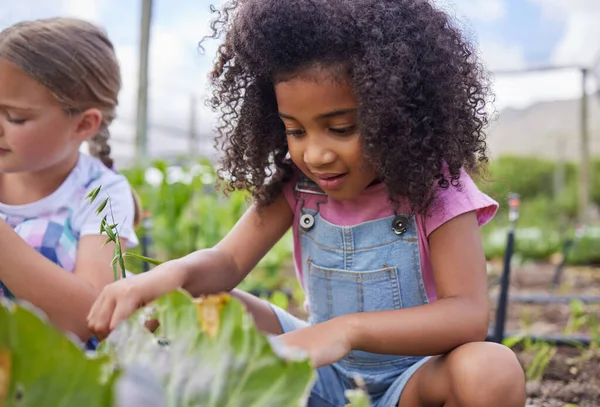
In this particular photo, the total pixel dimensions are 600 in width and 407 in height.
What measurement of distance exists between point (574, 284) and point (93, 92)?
4.31 m

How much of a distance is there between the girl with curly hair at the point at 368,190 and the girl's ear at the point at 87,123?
0.84ft

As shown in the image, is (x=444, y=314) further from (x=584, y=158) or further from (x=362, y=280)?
(x=584, y=158)

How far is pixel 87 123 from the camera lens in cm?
142

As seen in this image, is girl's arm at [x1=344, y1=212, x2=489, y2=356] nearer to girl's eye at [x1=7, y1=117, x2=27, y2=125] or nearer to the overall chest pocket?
the overall chest pocket

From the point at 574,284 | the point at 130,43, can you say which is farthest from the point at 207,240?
the point at 130,43

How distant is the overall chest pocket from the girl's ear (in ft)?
1.72

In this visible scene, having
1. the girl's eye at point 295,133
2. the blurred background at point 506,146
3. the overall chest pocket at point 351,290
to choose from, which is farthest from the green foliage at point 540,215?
the girl's eye at point 295,133

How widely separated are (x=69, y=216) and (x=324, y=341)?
0.72 m

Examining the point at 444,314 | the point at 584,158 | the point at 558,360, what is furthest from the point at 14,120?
the point at 584,158

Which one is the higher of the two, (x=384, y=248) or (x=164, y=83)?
(x=164, y=83)

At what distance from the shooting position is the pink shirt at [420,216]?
1.19 m

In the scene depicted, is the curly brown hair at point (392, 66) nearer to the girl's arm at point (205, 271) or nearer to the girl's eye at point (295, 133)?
the girl's eye at point (295, 133)

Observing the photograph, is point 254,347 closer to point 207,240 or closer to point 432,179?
point 432,179

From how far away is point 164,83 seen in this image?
891 centimetres
